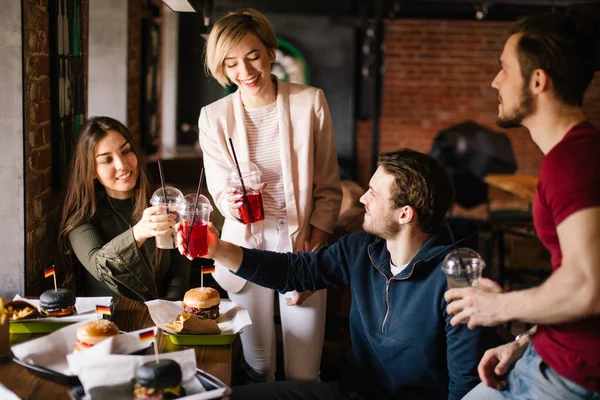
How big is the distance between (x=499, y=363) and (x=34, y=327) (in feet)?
4.19

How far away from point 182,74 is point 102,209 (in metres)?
5.01

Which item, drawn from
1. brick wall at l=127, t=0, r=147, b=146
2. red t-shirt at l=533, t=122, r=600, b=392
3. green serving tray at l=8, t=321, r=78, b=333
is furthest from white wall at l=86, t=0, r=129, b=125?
red t-shirt at l=533, t=122, r=600, b=392

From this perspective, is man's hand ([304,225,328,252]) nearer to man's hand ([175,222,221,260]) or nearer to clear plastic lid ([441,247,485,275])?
man's hand ([175,222,221,260])

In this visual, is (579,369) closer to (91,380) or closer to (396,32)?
(91,380)

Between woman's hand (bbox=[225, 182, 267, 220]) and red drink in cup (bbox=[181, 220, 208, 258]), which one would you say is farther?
woman's hand (bbox=[225, 182, 267, 220])

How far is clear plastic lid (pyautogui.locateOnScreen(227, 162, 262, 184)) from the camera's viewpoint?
7.80ft

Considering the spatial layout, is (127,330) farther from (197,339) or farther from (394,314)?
(394,314)

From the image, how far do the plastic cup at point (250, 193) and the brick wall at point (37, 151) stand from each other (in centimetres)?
71

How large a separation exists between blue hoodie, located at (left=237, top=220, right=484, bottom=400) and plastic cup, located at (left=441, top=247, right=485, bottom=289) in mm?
252

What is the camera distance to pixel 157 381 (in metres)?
1.52

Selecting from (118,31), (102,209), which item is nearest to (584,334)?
(102,209)

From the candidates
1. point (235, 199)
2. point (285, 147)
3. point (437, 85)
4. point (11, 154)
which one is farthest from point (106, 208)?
point (437, 85)

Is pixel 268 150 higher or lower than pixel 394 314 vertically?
higher

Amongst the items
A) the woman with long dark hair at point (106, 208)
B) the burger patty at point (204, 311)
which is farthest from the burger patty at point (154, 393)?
the woman with long dark hair at point (106, 208)
